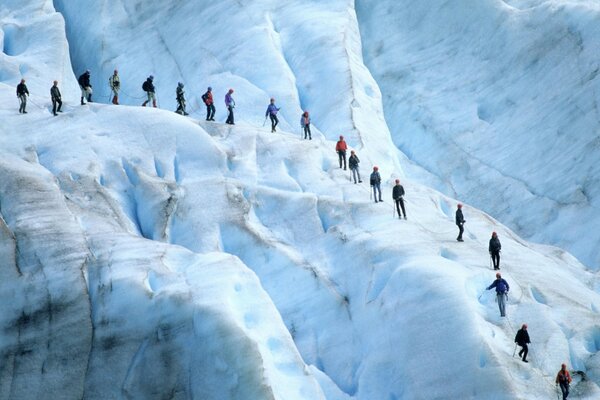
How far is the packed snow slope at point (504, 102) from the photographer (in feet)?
171

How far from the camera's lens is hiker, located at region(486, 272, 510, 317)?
3906 centimetres

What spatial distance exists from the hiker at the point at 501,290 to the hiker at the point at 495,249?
2.06m

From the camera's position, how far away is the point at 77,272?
129ft

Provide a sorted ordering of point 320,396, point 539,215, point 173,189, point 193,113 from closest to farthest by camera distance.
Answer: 1. point 320,396
2. point 173,189
3. point 539,215
4. point 193,113

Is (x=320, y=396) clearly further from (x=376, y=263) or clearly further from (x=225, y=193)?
(x=225, y=193)

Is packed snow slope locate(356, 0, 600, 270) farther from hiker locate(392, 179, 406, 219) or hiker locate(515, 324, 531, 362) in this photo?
hiker locate(515, 324, 531, 362)

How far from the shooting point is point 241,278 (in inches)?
1563

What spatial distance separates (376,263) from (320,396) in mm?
6322

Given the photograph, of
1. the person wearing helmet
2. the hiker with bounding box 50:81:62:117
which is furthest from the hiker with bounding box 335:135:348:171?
the person wearing helmet

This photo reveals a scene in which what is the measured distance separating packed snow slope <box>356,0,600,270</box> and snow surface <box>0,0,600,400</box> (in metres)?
4.96

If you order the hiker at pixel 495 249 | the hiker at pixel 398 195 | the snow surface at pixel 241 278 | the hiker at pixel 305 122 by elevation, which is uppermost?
the hiker at pixel 305 122

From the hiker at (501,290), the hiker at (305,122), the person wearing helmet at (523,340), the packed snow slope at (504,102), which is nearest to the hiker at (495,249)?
the hiker at (501,290)

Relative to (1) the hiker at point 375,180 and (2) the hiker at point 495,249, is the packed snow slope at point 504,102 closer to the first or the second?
(2) the hiker at point 495,249

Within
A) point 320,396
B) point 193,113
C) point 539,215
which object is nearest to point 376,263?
point 320,396
